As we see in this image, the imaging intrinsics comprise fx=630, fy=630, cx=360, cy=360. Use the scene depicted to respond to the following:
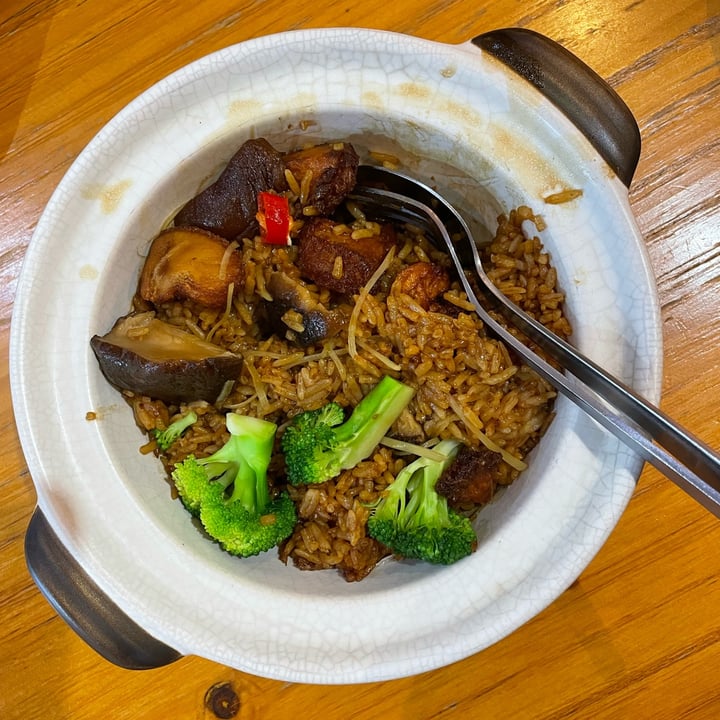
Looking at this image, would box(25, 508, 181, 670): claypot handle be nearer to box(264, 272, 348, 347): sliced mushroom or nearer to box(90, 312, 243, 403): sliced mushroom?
box(90, 312, 243, 403): sliced mushroom

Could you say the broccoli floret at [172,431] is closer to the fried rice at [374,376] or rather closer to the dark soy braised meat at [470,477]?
the fried rice at [374,376]

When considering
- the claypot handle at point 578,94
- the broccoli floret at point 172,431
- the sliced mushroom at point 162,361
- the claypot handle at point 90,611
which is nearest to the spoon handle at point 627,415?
the claypot handle at point 578,94

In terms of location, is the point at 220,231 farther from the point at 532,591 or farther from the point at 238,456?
the point at 532,591

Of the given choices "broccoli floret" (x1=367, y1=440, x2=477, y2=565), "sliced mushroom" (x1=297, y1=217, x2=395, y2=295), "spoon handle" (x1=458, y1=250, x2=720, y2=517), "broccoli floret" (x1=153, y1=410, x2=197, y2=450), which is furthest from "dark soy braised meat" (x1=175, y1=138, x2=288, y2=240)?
"broccoli floret" (x1=367, y1=440, x2=477, y2=565)

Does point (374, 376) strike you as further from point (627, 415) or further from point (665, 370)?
point (665, 370)

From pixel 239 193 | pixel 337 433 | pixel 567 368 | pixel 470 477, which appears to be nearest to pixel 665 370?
pixel 567 368
